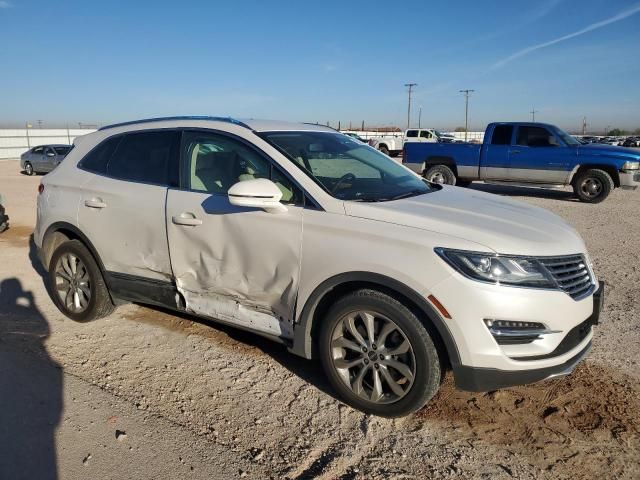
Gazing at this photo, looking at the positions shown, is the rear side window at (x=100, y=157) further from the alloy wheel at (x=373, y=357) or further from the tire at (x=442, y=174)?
the tire at (x=442, y=174)

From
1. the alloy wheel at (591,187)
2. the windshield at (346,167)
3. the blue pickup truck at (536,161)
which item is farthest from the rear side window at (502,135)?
the windshield at (346,167)

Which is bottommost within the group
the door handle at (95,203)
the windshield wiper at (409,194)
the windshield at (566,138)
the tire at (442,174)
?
the tire at (442,174)

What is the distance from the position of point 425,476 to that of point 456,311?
874 millimetres

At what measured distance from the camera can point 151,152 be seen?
4.14 meters

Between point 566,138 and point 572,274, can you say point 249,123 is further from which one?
point 566,138

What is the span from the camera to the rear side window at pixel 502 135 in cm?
1359

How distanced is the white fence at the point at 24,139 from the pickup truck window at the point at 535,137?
31.7m

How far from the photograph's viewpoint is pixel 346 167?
3.90 metres

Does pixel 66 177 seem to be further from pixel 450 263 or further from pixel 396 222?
pixel 450 263

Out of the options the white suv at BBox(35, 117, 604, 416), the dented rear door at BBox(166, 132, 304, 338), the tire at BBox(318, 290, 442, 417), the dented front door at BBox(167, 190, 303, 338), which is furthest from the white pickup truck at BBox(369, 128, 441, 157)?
the tire at BBox(318, 290, 442, 417)

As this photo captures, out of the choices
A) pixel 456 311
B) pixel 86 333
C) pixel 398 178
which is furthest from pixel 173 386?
pixel 398 178

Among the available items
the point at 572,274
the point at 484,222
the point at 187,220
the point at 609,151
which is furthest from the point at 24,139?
the point at 572,274

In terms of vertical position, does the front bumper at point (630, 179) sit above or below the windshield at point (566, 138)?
below

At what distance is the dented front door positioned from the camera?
3311 mm
